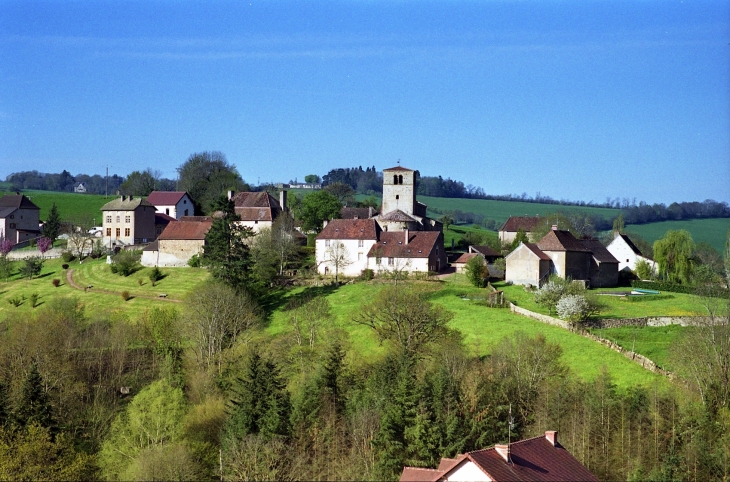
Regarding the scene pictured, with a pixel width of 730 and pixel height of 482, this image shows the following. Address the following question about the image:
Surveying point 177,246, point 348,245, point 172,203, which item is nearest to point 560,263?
point 348,245

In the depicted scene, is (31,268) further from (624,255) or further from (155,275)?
(624,255)

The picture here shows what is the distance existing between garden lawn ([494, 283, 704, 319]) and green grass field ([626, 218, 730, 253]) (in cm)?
6099

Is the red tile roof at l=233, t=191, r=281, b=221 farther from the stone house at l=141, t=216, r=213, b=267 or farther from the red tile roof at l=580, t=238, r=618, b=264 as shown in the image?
the red tile roof at l=580, t=238, r=618, b=264

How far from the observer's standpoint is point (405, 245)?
68.2 meters

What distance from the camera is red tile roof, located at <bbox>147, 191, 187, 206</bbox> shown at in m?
93.1

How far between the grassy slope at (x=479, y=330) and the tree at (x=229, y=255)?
11.9 ft

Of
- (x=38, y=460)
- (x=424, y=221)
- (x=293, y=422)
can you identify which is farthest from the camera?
(x=424, y=221)

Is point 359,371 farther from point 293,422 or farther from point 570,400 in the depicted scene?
point 570,400

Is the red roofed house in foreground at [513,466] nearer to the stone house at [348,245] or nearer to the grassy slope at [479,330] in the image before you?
the grassy slope at [479,330]

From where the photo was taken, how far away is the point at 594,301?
2098 inches

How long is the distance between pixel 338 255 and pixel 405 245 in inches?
206

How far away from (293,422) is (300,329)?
1701cm

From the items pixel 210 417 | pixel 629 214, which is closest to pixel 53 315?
pixel 210 417

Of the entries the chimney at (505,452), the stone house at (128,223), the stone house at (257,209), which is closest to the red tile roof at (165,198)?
the stone house at (128,223)
